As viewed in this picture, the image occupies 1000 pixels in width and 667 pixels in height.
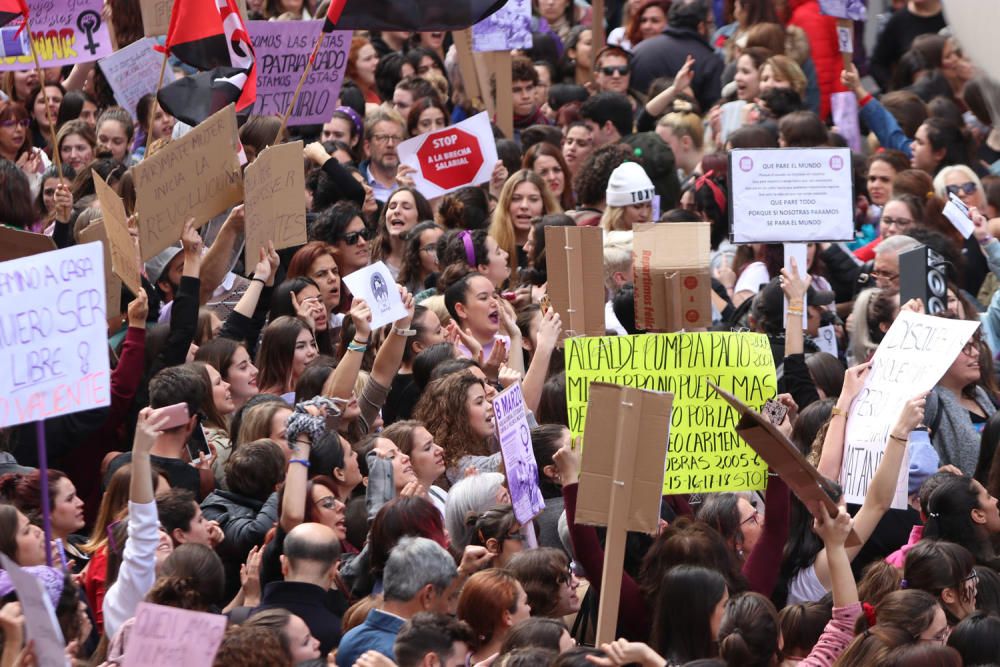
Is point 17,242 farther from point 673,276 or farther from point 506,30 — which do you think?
point 506,30

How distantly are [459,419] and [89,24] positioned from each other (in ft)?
17.8

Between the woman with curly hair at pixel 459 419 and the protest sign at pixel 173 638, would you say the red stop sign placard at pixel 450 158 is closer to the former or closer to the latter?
the woman with curly hair at pixel 459 419

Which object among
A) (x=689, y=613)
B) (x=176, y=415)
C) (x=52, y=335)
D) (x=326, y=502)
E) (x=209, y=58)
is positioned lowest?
(x=689, y=613)

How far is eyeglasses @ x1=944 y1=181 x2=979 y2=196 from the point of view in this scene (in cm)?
1005

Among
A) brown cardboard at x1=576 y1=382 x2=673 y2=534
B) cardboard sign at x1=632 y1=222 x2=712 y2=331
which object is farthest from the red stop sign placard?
brown cardboard at x1=576 y1=382 x2=673 y2=534

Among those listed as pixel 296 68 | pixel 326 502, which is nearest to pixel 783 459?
pixel 326 502

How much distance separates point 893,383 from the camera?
6.66 m

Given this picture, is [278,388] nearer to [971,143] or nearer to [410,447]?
[410,447]

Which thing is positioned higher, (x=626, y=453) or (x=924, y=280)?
(x=924, y=280)

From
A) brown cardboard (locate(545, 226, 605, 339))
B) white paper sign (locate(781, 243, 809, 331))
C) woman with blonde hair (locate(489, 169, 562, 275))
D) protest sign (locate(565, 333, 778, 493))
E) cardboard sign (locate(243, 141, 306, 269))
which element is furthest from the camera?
woman with blonde hair (locate(489, 169, 562, 275))

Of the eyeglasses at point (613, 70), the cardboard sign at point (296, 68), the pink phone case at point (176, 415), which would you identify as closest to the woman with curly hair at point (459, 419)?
the pink phone case at point (176, 415)

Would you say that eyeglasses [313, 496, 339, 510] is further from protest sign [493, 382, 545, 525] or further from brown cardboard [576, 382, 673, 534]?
brown cardboard [576, 382, 673, 534]

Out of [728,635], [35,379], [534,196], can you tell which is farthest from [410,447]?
[534,196]

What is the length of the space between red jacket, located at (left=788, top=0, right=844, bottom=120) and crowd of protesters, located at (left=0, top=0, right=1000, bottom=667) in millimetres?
292
